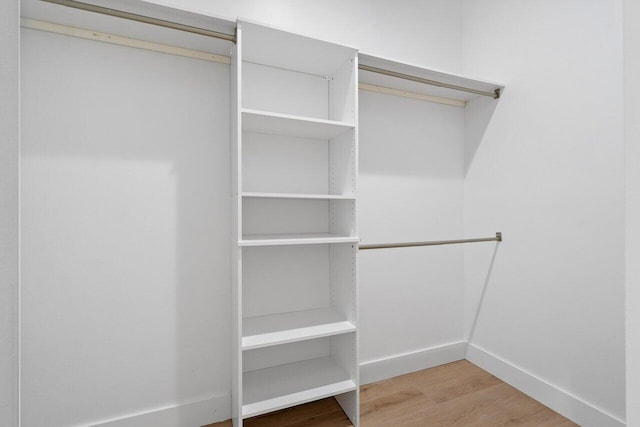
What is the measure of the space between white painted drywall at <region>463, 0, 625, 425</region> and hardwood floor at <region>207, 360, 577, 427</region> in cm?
20

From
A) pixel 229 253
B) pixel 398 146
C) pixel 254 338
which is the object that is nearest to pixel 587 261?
pixel 398 146

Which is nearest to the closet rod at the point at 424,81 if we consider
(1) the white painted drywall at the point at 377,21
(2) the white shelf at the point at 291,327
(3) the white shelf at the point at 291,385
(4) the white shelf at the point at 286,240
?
(1) the white painted drywall at the point at 377,21

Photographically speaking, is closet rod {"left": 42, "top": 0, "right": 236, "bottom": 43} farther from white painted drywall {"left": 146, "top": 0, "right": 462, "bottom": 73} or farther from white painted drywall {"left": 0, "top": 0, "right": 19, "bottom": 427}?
white painted drywall {"left": 0, "top": 0, "right": 19, "bottom": 427}

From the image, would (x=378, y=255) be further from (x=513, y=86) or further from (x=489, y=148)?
(x=513, y=86)

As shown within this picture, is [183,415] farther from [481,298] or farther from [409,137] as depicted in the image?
[409,137]

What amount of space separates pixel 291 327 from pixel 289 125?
40.0 inches

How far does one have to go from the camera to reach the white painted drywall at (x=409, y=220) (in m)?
1.96

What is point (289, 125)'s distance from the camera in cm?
153

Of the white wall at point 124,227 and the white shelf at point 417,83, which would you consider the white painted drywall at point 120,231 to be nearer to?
the white wall at point 124,227

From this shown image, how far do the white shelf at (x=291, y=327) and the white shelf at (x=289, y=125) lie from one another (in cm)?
101

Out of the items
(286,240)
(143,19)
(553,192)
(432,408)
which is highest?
(143,19)

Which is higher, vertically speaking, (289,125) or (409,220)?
(289,125)

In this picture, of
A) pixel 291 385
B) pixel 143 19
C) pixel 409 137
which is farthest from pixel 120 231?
pixel 409 137

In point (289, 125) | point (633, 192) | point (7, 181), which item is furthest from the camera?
point (289, 125)
